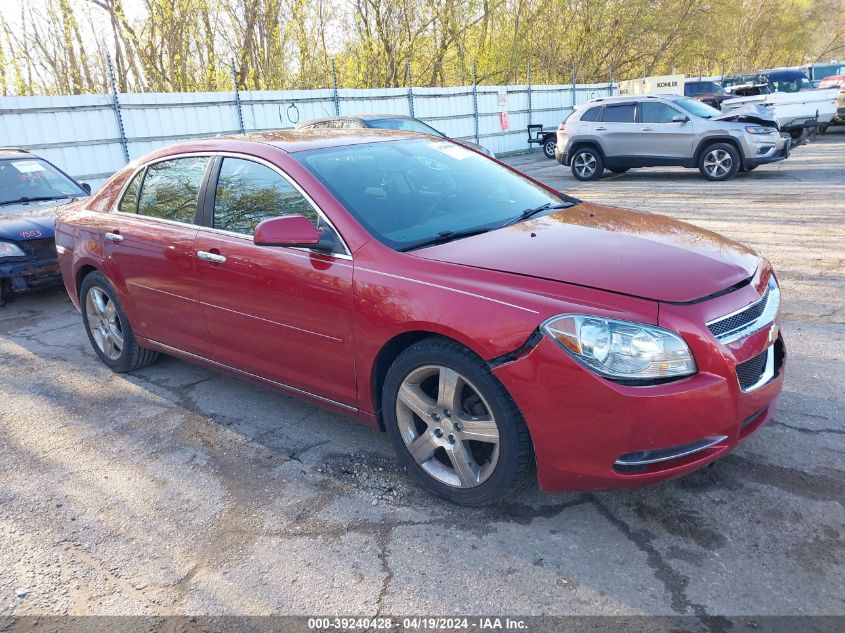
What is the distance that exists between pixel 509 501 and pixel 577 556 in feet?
1.50

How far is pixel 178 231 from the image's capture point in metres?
4.09

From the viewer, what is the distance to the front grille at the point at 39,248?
669cm

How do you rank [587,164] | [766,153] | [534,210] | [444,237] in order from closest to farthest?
[444,237] → [534,210] → [766,153] → [587,164]

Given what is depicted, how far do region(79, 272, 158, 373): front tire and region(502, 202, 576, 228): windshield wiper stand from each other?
2.85m

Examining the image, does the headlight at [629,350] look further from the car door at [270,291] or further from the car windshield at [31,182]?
the car windshield at [31,182]

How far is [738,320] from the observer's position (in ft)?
8.85

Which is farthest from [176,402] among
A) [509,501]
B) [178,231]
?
[509,501]

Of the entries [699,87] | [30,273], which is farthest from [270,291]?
[699,87]

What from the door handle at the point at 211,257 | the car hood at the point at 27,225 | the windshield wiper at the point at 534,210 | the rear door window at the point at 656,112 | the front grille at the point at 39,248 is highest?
the rear door window at the point at 656,112

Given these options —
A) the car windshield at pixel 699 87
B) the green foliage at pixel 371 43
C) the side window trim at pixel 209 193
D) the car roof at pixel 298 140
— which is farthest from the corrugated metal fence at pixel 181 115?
the side window trim at pixel 209 193

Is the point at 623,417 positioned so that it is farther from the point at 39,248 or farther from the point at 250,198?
the point at 39,248

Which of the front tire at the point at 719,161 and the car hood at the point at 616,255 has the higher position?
the car hood at the point at 616,255

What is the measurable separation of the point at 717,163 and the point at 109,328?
12.1m

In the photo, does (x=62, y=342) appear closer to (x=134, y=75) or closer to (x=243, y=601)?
(x=243, y=601)
